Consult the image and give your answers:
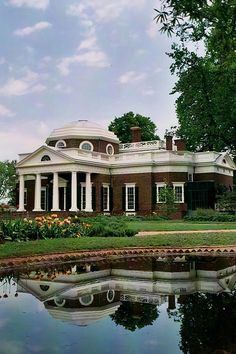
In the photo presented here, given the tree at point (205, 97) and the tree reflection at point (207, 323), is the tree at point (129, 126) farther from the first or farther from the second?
the tree reflection at point (207, 323)

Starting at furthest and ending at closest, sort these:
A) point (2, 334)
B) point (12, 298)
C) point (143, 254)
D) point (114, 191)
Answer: point (114, 191) → point (143, 254) → point (12, 298) → point (2, 334)

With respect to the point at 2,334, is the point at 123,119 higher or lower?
higher

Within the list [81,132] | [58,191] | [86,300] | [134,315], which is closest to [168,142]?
[81,132]

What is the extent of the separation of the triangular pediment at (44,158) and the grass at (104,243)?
21440 mm

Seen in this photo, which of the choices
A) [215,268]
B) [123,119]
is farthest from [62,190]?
[215,268]

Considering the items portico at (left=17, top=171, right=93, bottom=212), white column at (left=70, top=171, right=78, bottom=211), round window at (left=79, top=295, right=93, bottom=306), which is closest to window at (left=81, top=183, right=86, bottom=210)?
portico at (left=17, top=171, right=93, bottom=212)

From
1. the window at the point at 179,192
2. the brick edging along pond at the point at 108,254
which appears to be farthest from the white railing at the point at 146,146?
the brick edging along pond at the point at 108,254

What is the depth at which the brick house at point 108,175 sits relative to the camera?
126ft

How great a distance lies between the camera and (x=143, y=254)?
15.7 metres

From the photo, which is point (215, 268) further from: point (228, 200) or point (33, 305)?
point (228, 200)

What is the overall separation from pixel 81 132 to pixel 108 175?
4.71m

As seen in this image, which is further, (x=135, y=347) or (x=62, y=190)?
(x=62, y=190)

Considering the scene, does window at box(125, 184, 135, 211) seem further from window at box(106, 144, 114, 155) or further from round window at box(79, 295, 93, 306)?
round window at box(79, 295, 93, 306)

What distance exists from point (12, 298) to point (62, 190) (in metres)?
32.9
